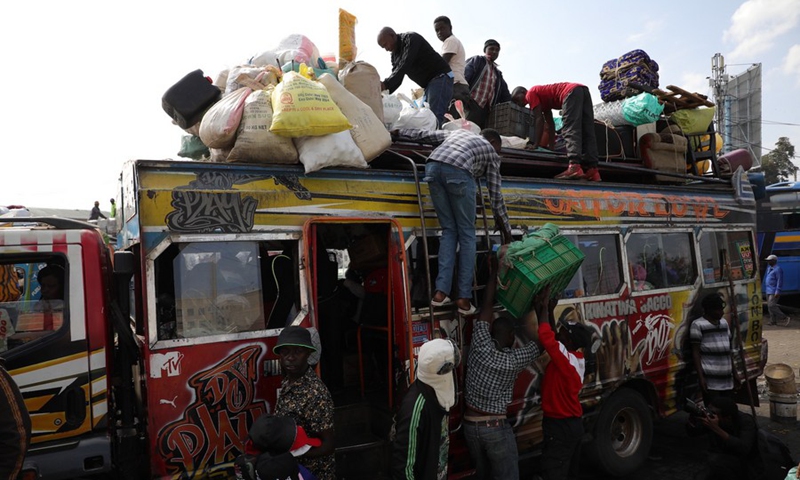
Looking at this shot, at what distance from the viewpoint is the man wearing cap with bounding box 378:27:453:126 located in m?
6.55

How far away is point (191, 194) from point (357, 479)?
7.94 feet

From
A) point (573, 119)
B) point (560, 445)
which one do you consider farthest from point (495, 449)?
point (573, 119)

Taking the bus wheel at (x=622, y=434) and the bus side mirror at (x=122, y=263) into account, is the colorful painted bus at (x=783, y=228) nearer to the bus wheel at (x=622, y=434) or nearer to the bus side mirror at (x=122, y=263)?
the bus wheel at (x=622, y=434)

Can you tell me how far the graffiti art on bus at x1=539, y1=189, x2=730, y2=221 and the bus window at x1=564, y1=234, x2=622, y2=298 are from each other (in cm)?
25

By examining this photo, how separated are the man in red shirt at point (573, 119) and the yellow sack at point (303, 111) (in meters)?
2.92

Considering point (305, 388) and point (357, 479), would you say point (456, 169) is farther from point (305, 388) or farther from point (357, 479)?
point (357, 479)

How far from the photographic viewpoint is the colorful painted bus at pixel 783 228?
1664 centimetres

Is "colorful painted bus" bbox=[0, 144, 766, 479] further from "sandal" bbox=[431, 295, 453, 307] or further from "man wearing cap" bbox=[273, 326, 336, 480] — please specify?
"man wearing cap" bbox=[273, 326, 336, 480]

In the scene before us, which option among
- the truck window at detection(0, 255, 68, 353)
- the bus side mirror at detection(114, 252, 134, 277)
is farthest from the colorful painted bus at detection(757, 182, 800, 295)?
the truck window at detection(0, 255, 68, 353)

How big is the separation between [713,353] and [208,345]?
16.9 feet

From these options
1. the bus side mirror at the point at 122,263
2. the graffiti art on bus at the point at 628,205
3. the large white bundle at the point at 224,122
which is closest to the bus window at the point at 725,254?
the graffiti art on bus at the point at 628,205

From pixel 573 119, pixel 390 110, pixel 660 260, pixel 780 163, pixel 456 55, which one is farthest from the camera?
pixel 780 163

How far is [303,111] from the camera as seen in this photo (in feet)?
12.6

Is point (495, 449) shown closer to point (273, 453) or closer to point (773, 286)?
point (273, 453)
